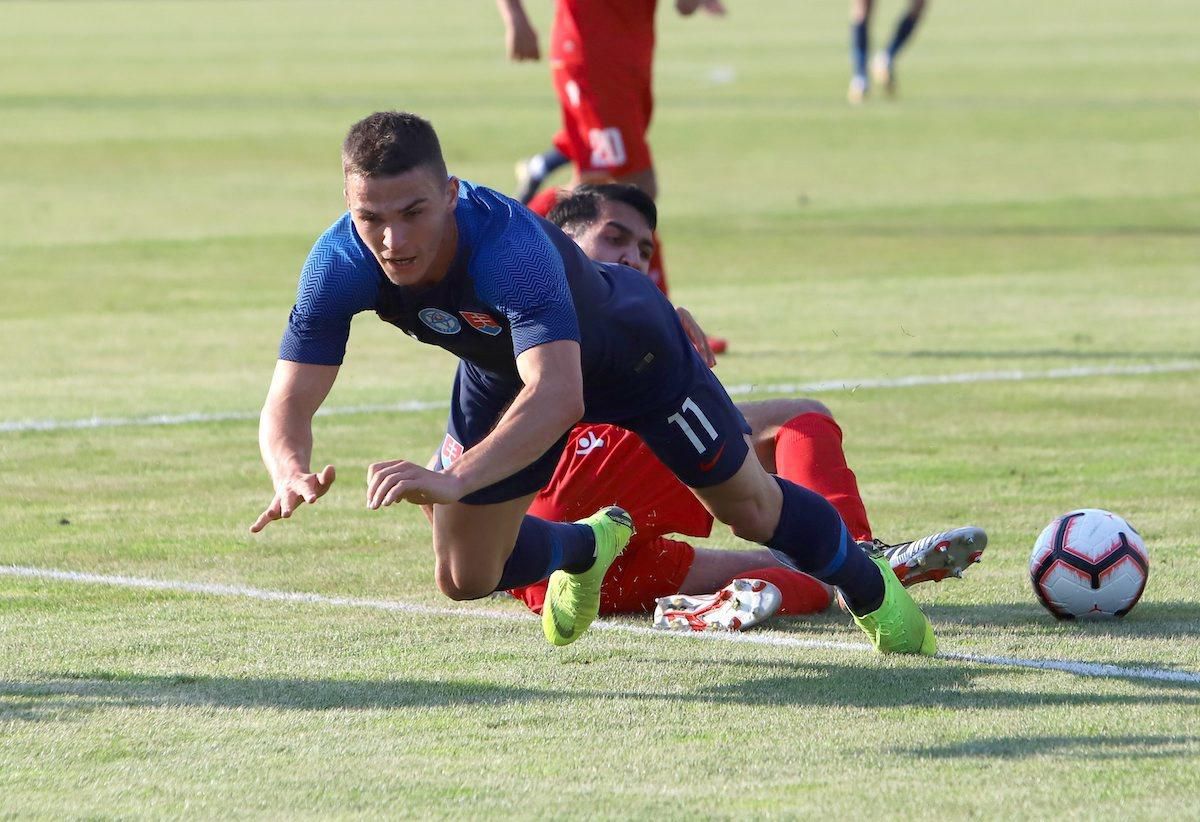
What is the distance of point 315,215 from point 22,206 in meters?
2.76

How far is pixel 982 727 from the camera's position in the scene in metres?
5.24

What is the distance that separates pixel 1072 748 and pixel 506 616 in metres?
2.13

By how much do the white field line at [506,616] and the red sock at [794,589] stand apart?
0.24 meters

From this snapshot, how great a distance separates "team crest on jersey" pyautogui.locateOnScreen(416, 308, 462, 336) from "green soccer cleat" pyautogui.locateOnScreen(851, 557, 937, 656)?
144 cm

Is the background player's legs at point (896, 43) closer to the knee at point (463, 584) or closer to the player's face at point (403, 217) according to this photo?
the knee at point (463, 584)

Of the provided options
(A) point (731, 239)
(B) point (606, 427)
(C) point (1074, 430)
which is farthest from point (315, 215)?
(B) point (606, 427)

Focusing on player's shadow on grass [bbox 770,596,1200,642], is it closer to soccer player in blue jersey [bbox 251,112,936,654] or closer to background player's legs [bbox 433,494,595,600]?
soccer player in blue jersey [bbox 251,112,936,654]

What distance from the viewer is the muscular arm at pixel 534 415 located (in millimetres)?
5107

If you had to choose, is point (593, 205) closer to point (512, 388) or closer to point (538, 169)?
point (512, 388)

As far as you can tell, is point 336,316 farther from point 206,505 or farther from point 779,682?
point 206,505

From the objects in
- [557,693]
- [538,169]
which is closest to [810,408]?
[557,693]

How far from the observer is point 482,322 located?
216 inches

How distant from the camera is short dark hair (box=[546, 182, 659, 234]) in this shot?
290 inches

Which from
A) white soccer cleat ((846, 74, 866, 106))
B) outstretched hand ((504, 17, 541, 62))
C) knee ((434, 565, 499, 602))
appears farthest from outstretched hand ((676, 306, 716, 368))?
white soccer cleat ((846, 74, 866, 106))
